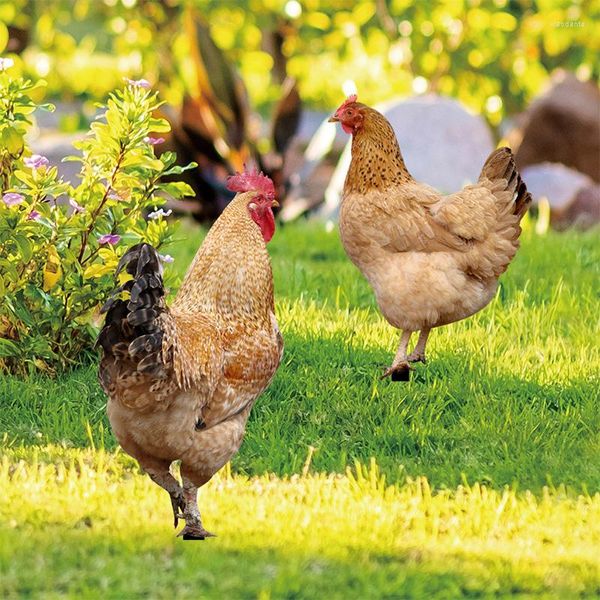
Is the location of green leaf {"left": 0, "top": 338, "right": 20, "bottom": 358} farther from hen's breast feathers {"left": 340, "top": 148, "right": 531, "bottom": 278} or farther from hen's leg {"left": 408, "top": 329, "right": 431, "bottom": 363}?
hen's leg {"left": 408, "top": 329, "right": 431, "bottom": 363}

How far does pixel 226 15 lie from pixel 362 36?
89.8 inches

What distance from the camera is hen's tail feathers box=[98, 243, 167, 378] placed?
14.9ft

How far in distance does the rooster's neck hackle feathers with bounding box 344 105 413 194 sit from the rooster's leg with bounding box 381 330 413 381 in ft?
2.84

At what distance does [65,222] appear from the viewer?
6695mm

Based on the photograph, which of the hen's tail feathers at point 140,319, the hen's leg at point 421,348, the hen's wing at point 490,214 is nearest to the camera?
the hen's tail feathers at point 140,319

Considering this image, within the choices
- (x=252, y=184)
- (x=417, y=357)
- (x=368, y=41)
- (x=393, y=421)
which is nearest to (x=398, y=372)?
(x=417, y=357)

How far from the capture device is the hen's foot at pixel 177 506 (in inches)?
202

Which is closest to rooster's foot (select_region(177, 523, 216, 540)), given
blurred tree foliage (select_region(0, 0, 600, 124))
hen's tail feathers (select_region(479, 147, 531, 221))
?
hen's tail feathers (select_region(479, 147, 531, 221))

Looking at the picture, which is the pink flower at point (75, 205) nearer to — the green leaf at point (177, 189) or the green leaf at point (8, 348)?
the green leaf at point (177, 189)

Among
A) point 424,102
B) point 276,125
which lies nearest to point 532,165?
point 424,102

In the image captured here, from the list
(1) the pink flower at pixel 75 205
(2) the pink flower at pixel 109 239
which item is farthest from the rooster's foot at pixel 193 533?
(1) the pink flower at pixel 75 205

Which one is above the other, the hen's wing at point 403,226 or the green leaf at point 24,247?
the hen's wing at point 403,226

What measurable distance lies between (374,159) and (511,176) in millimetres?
775

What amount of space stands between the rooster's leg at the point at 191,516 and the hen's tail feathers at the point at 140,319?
2.09ft
